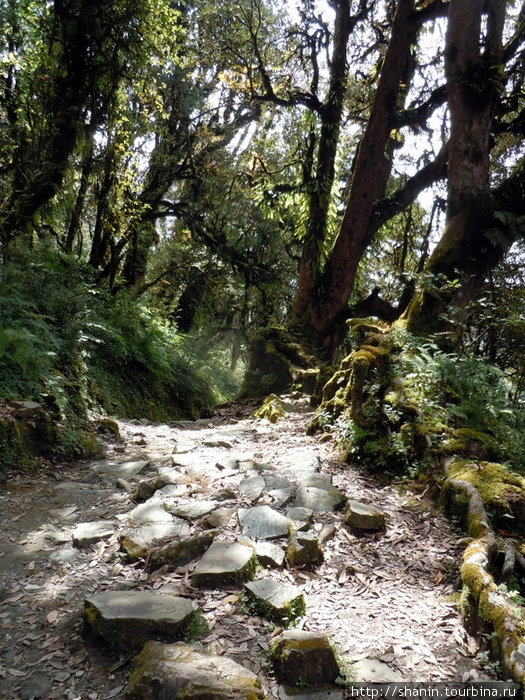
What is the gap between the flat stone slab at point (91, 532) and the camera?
3.15 metres

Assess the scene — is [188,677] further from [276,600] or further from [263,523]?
[263,523]

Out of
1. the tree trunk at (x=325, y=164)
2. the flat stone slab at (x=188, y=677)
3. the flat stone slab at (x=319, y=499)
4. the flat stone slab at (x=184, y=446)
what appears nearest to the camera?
the flat stone slab at (x=188, y=677)

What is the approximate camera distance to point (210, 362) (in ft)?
50.5

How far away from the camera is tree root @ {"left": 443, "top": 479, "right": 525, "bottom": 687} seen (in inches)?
79.4

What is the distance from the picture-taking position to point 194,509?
3.52 metres

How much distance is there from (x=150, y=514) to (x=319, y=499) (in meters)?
1.41

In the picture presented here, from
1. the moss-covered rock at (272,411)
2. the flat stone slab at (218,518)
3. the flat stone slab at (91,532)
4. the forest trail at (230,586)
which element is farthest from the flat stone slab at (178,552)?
the moss-covered rock at (272,411)

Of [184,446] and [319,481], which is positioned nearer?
[319,481]

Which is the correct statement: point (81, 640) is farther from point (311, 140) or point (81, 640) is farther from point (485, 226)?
point (311, 140)

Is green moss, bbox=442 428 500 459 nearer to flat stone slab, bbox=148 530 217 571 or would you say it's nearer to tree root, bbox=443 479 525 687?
tree root, bbox=443 479 525 687

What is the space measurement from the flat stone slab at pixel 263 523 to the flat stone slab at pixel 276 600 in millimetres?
569

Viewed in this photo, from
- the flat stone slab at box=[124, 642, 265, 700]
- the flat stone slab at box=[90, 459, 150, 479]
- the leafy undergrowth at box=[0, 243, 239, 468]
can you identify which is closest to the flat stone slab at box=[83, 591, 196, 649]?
the flat stone slab at box=[124, 642, 265, 700]

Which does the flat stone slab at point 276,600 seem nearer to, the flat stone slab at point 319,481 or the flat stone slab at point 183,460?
the flat stone slab at point 319,481

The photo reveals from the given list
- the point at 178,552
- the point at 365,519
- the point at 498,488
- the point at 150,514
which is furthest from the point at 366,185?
the point at 178,552
